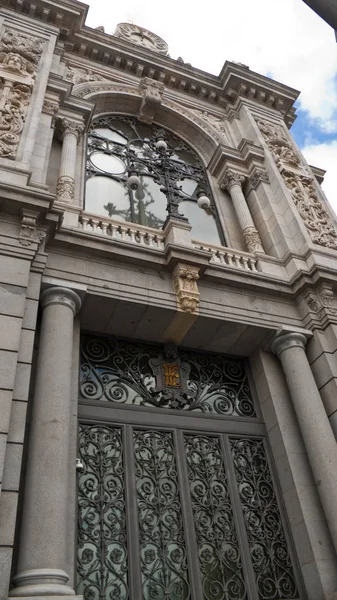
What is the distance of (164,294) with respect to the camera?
907 centimetres

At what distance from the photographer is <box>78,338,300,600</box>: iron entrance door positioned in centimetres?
704

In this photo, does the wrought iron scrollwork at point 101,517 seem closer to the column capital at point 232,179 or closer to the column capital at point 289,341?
the column capital at point 289,341

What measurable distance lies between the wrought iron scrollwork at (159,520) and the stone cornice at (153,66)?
11997mm

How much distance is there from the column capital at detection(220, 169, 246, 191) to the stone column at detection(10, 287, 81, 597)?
7118mm

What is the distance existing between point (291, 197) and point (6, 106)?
7226mm

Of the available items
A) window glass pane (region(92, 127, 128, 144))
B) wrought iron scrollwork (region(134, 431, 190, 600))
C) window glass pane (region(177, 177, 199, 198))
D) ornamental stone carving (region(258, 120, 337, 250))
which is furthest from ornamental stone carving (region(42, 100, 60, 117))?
wrought iron scrollwork (region(134, 431, 190, 600))

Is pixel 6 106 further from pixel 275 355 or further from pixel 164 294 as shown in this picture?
pixel 275 355

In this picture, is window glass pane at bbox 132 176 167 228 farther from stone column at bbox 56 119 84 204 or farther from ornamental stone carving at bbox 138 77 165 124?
ornamental stone carving at bbox 138 77 165 124

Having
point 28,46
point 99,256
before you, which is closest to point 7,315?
point 99,256

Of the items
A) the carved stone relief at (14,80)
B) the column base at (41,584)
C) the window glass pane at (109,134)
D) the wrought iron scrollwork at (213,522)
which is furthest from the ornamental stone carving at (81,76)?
the column base at (41,584)

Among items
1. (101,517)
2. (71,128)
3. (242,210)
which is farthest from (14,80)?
(101,517)

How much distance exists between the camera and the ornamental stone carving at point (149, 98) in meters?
14.5

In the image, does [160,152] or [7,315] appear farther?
[160,152]

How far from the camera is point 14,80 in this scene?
10.6 meters
